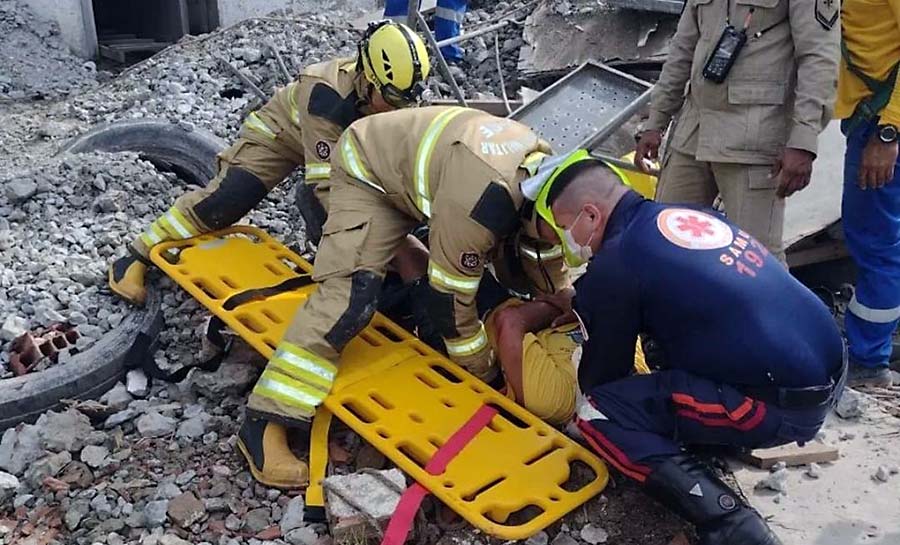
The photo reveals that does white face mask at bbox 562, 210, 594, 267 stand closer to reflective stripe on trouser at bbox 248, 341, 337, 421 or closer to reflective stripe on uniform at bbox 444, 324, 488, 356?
reflective stripe on uniform at bbox 444, 324, 488, 356

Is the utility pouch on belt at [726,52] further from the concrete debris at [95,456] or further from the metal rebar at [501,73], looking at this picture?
the concrete debris at [95,456]

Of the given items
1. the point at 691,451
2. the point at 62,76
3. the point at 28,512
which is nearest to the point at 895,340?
the point at 691,451

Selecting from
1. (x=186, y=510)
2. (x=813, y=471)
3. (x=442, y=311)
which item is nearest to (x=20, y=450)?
(x=186, y=510)

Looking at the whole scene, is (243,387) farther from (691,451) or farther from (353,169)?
(691,451)

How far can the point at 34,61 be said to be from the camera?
863 cm

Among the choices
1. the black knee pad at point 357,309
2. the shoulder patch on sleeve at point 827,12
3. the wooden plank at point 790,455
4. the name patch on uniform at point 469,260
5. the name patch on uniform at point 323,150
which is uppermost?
the shoulder patch on sleeve at point 827,12

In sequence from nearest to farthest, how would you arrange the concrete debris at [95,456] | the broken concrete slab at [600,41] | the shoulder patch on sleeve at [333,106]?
the concrete debris at [95,456] < the shoulder patch on sleeve at [333,106] < the broken concrete slab at [600,41]

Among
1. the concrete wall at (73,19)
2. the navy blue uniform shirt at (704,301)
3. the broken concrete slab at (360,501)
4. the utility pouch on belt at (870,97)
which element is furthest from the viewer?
the concrete wall at (73,19)

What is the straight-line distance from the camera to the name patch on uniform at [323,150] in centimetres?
390

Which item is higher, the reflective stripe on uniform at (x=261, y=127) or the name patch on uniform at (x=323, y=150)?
the name patch on uniform at (x=323, y=150)

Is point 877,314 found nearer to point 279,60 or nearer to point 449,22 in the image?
point 449,22

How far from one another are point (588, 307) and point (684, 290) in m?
0.29

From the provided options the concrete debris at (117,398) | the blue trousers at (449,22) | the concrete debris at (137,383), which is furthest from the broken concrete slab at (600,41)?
the concrete debris at (117,398)

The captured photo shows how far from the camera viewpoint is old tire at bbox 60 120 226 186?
208 inches
